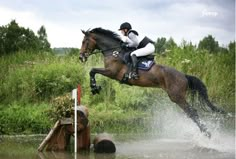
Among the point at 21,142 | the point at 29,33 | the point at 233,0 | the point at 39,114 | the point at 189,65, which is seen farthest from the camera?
the point at 29,33

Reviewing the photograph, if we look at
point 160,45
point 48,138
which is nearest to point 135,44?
point 48,138

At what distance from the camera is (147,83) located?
10680 millimetres

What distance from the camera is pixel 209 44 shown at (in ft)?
70.3

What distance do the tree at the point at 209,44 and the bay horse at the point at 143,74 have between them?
1029cm

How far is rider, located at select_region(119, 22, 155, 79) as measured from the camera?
10.5m

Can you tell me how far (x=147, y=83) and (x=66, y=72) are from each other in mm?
6111

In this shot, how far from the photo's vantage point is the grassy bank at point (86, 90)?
13493 millimetres

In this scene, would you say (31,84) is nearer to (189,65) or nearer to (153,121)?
(153,121)

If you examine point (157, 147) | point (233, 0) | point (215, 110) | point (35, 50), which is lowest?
point (157, 147)

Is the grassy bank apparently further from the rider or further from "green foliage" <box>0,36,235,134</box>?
the rider

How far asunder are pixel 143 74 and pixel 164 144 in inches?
66.8

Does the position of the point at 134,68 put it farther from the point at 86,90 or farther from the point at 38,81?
the point at 38,81

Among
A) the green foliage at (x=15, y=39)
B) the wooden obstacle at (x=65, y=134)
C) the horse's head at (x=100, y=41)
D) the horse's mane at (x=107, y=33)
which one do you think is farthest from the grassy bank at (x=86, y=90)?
the horse's mane at (x=107, y=33)

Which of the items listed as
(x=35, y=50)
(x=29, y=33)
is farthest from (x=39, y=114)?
(x=29, y=33)
